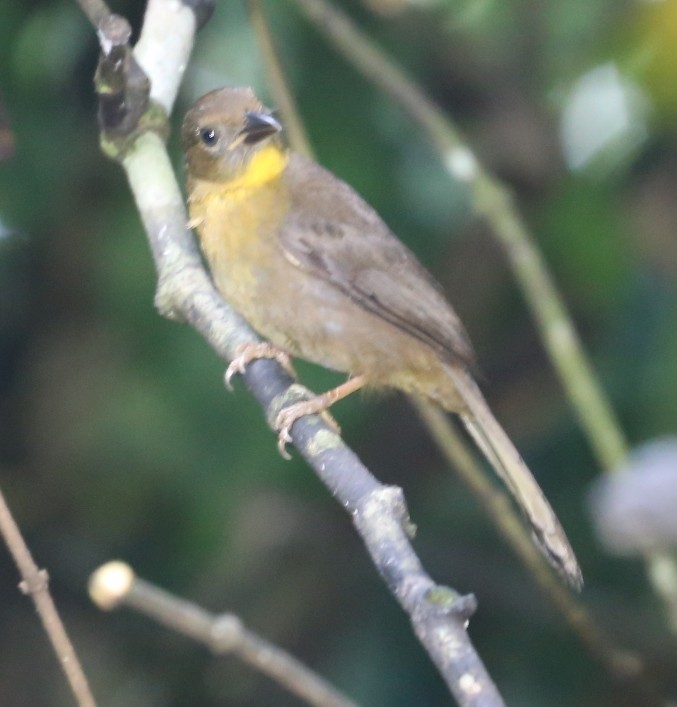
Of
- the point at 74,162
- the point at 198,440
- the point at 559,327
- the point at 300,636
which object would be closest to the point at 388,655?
the point at 300,636

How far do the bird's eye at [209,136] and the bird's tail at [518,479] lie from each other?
908 millimetres

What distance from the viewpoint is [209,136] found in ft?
12.6

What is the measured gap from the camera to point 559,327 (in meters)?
3.79

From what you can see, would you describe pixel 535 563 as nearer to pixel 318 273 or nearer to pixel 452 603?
pixel 318 273

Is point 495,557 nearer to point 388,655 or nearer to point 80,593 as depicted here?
point 388,655

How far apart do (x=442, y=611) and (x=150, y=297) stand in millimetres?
2375

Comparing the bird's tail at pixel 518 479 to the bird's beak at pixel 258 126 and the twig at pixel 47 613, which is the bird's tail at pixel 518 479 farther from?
the twig at pixel 47 613

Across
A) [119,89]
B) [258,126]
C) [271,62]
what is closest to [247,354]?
[119,89]

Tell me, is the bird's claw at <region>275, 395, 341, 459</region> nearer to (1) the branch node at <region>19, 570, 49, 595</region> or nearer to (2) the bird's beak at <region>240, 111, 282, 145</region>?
(1) the branch node at <region>19, 570, 49, 595</region>

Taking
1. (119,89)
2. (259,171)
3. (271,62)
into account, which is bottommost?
(119,89)

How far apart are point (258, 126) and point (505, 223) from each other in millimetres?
738

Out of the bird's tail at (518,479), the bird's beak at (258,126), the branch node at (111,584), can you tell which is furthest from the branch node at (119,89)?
the branch node at (111,584)

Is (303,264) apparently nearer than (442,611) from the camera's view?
No

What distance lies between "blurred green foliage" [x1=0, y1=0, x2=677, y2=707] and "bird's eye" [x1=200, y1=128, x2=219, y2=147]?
1.58 feet
